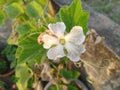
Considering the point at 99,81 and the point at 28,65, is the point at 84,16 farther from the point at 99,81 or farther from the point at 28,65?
the point at 28,65

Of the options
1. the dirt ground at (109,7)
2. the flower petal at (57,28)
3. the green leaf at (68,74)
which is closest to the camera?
the flower petal at (57,28)

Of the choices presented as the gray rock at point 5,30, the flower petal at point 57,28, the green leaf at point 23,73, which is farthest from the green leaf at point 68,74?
the gray rock at point 5,30

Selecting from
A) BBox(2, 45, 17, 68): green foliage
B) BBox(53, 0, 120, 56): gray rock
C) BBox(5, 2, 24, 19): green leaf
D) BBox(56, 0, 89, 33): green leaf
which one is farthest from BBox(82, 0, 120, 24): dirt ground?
BBox(56, 0, 89, 33): green leaf

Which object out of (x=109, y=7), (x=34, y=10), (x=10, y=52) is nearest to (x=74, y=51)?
(x=34, y=10)

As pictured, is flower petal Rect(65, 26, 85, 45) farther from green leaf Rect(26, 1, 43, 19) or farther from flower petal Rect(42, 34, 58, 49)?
green leaf Rect(26, 1, 43, 19)

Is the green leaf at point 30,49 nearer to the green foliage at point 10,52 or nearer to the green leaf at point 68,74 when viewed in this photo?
the green leaf at point 68,74

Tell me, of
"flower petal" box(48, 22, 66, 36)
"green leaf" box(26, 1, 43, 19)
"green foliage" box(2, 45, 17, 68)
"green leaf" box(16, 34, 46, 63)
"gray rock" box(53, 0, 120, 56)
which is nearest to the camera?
"flower petal" box(48, 22, 66, 36)

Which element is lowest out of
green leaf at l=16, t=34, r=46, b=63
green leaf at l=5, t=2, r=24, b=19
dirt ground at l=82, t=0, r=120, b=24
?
dirt ground at l=82, t=0, r=120, b=24
